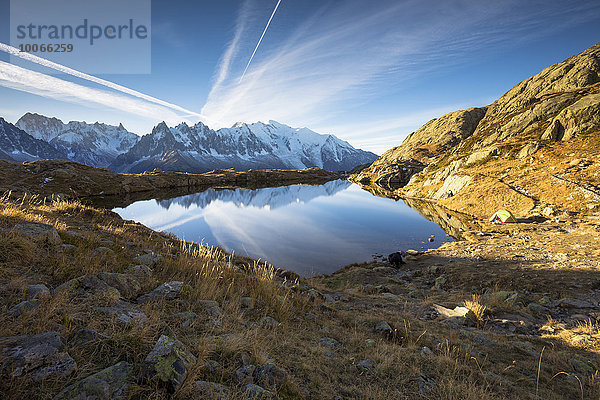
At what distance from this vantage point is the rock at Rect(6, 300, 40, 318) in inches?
134

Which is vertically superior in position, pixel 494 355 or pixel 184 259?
pixel 184 259

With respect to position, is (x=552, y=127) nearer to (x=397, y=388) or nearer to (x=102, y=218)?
(x=397, y=388)

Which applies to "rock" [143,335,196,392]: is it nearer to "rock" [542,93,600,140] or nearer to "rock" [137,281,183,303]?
"rock" [137,281,183,303]

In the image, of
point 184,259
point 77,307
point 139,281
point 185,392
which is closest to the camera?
point 185,392

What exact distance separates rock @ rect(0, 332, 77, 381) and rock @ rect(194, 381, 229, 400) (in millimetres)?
1434

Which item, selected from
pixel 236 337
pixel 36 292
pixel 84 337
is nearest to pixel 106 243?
pixel 36 292

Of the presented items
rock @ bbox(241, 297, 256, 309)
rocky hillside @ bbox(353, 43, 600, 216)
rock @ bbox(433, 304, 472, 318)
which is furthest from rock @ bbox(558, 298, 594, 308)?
rocky hillside @ bbox(353, 43, 600, 216)

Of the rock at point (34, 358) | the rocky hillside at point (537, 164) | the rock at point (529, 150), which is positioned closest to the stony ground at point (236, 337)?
the rock at point (34, 358)

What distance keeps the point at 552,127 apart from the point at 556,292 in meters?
62.4

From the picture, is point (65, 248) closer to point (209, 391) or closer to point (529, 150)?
point (209, 391)

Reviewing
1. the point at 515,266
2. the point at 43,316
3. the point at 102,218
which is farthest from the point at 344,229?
the point at 43,316

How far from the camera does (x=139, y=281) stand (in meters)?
5.85

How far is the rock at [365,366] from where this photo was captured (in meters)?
4.63

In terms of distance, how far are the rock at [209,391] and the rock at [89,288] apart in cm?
280
